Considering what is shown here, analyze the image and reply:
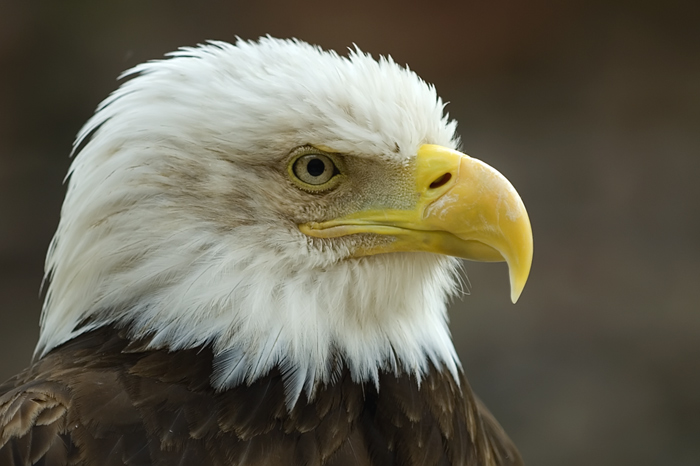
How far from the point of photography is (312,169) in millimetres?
2037

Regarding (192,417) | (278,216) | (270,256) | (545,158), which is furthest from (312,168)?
(545,158)

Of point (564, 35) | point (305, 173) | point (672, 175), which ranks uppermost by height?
point (564, 35)

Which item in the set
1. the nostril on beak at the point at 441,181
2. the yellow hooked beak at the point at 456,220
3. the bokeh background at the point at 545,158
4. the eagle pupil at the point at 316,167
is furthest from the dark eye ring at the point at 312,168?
the bokeh background at the point at 545,158

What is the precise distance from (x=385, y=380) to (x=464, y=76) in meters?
5.02

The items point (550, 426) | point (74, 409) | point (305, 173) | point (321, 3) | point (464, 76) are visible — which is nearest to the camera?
point (74, 409)

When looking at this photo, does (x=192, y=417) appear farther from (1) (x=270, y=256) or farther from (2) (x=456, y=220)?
(2) (x=456, y=220)

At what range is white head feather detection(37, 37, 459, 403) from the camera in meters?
1.95

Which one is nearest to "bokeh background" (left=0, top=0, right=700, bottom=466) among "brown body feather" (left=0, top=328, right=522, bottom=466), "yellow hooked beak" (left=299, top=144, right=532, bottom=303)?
"brown body feather" (left=0, top=328, right=522, bottom=466)

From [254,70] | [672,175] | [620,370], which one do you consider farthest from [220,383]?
[672,175]

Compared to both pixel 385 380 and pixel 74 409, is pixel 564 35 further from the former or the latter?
pixel 74 409

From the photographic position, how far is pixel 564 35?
6.61 meters

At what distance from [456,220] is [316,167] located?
1.28 feet

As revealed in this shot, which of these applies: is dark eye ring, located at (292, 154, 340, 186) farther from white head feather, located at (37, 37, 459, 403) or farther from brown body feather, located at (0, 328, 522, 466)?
brown body feather, located at (0, 328, 522, 466)

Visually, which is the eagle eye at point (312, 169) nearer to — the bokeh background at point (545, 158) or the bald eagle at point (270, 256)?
Result: the bald eagle at point (270, 256)
